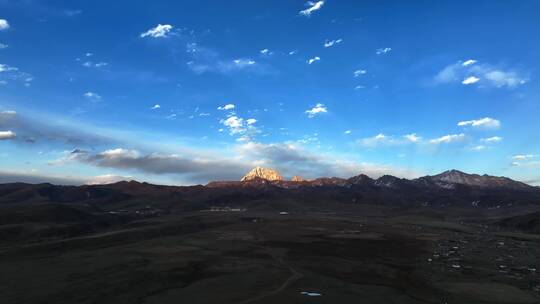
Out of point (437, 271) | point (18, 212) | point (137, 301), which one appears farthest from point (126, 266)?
point (18, 212)

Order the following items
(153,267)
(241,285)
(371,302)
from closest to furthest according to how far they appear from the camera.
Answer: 1. (371,302)
2. (241,285)
3. (153,267)

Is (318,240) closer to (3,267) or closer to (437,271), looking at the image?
(437,271)

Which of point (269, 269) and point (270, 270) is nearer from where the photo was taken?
point (270, 270)

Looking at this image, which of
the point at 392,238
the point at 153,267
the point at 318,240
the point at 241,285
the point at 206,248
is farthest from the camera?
the point at 392,238

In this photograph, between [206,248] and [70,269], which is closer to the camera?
[70,269]

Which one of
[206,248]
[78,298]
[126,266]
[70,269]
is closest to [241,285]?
[78,298]

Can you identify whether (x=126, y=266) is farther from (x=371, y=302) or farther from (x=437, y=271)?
(x=437, y=271)
